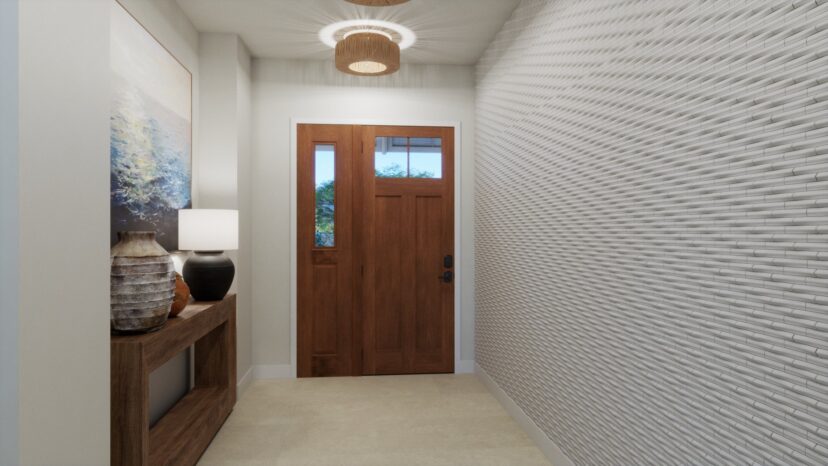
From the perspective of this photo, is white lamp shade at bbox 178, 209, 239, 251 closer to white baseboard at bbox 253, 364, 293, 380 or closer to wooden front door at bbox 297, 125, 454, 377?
wooden front door at bbox 297, 125, 454, 377

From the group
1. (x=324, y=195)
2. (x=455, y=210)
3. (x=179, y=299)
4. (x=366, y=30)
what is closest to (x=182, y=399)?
(x=179, y=299)

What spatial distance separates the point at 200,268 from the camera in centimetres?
296

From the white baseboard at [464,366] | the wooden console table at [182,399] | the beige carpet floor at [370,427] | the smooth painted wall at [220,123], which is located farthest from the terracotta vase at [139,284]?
the white baseboard at [464,366]

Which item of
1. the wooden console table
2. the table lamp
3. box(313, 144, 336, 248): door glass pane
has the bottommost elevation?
the wooden console table

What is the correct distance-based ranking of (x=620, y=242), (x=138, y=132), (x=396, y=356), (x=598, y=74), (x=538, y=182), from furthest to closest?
(x=396, y=356), (x=538, y=182), (x=138, y=132), (x=598, y=74), (x=620, y=242)

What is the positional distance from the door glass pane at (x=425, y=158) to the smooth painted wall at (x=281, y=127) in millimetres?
229

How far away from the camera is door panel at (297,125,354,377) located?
4141 mm

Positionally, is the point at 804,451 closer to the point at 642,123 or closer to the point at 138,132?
the point at 642,123

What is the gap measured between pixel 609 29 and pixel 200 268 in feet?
8.67

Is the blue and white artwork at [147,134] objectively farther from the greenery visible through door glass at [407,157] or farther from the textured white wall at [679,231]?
the textured white wall at [679,231]

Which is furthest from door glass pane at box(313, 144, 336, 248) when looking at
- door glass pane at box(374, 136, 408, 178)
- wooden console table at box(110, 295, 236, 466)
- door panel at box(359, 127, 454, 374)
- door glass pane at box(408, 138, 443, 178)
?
wooden console table at box(110, 295, 236, 466)

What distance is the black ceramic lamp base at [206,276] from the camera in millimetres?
2964

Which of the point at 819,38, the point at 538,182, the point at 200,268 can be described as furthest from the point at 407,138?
the point at 819,38

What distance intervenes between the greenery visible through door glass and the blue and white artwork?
5.15 ft
